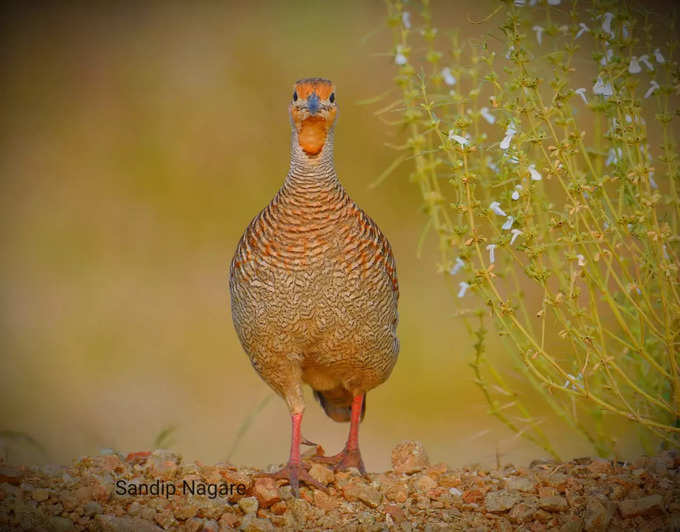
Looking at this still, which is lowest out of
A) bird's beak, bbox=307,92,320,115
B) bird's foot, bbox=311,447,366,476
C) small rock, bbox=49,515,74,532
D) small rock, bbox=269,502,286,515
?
small rock, bbox=49,515,74,532

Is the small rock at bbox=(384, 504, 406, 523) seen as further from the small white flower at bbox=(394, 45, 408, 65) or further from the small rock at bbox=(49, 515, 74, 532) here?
the small white flower at bbox=(394, 45, 408, 65)

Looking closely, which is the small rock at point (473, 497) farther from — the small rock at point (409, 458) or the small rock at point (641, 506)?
the small rock at point (641, 506)

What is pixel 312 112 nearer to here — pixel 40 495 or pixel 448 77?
pixel 448 77

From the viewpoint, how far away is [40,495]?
3.23 metres

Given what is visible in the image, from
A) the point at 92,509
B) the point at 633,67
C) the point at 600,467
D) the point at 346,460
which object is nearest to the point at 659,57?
the point at 633,67

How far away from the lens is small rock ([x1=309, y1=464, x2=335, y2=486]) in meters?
3.79

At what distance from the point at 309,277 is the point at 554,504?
1.38 meters

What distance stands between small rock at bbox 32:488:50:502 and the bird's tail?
166 cm

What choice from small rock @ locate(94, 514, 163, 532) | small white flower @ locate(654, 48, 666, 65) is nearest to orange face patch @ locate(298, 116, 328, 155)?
small white flower @ locate(654, 48, 666, 65)

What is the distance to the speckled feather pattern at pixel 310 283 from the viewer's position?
361cm

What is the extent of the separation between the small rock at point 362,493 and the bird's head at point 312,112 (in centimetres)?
148

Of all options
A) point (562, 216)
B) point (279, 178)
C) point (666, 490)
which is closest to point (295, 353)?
point (562, 216)

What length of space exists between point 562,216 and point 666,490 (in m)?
1.24

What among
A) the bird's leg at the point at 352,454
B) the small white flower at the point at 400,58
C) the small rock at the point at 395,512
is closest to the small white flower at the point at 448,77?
the small white flower at the point at 400,58
